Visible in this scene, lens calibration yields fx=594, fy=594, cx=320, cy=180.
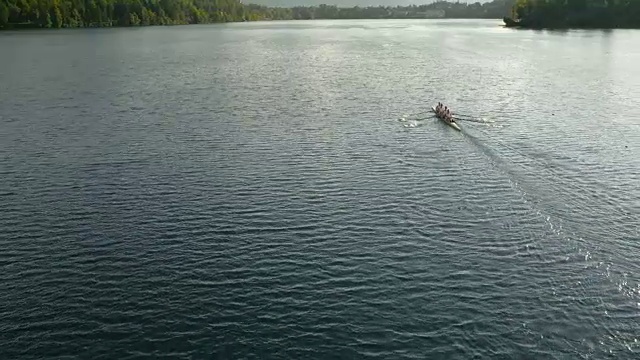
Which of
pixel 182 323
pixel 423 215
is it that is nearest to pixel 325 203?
pixel 423 215

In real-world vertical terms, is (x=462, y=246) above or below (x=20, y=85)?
below

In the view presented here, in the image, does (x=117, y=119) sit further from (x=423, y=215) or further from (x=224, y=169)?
(x=423, y=215)

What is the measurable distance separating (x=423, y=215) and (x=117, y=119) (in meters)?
42.5

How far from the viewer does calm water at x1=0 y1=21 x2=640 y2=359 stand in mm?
27875

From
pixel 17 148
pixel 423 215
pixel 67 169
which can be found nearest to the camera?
pixel 423 215

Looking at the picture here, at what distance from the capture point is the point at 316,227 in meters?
39.3

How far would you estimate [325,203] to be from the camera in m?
43.5

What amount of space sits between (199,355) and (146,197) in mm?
20685

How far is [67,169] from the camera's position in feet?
165

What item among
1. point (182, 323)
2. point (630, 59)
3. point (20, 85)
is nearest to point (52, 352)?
point (182, 323)

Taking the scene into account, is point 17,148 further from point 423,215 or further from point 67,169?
point 423,215

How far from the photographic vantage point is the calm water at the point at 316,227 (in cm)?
2788

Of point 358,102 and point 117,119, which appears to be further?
point 358,102

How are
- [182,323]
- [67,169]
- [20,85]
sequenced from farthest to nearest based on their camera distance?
1. [20,85]
2. [67,169]
3. [182,323]
